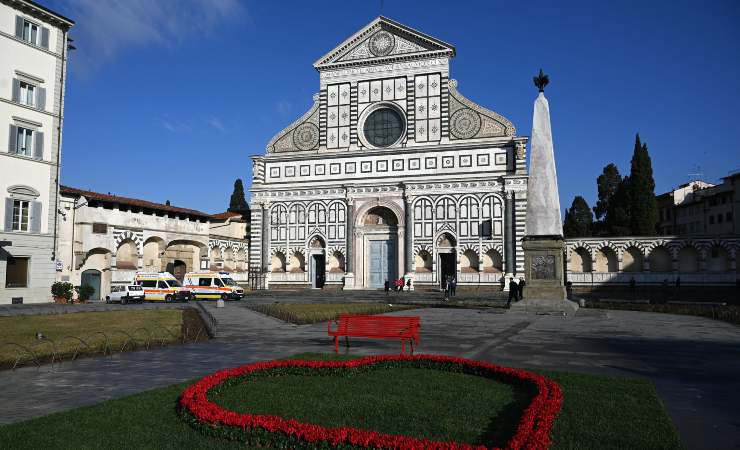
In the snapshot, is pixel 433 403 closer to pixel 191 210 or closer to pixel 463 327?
pixel 463 327

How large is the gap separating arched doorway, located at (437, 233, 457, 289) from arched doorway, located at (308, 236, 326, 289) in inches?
422

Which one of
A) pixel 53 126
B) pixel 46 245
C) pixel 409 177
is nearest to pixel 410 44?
pixel 409 177

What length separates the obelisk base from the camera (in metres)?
23.7

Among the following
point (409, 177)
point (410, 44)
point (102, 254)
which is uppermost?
point (410, 44)

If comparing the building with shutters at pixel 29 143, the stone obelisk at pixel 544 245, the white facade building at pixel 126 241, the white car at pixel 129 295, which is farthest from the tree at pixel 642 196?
the building with shutters at pixel 29 143

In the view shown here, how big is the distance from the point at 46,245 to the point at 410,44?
3339 centimetres

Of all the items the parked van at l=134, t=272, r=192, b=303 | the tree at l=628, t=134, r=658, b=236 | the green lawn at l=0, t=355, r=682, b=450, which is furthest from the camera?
the tree at l=628, t=134, r=658, b=236

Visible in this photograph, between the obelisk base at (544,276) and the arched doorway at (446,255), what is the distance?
927 inches

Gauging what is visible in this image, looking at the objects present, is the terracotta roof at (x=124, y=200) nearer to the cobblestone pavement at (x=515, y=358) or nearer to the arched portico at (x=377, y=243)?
the arched portico at (x=377, y=243)

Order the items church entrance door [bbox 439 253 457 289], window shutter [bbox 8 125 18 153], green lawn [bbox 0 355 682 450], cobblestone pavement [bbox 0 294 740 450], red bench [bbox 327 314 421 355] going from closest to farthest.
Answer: green lawn [bbox 0 355 682 450], cobblestone pavement [bbox 0 294 740 450], red bench [bbox 327 314 421 355], window shutter [bbox 8 125 18 153], church entrance door [bbox 439 253 457 289]

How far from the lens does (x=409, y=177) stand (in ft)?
162

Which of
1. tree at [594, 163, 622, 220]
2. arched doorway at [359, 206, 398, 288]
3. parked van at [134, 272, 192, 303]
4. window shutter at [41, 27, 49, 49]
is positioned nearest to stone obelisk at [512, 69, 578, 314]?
parked van at [134, 272, 192, 303]

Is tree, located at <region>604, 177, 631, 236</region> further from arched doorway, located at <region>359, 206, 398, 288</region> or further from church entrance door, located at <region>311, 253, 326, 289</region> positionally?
church entrance door, located at <region>311, 253, 326, 289</region>

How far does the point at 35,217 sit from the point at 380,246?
89.6ft
